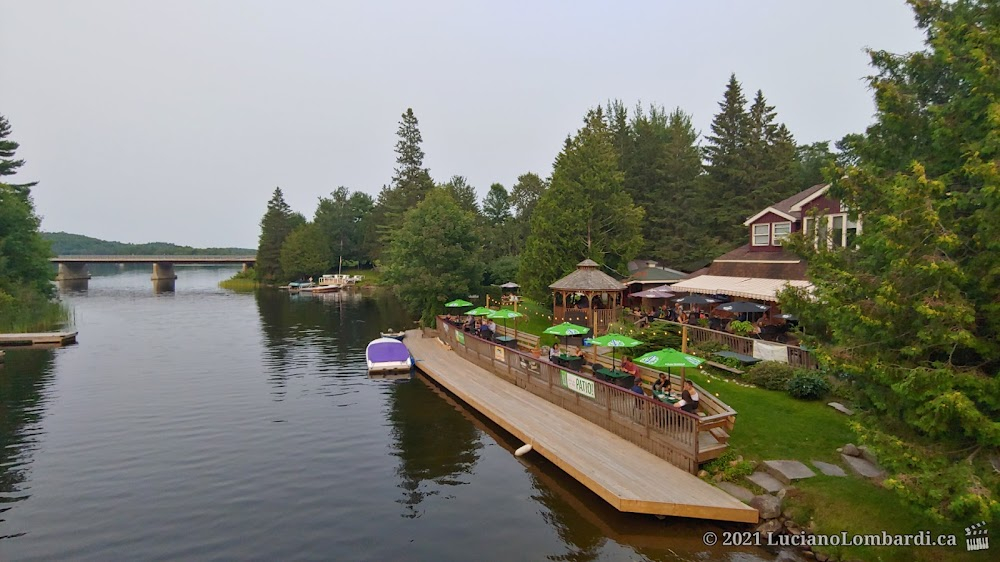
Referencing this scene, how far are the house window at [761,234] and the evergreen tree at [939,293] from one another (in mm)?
20834

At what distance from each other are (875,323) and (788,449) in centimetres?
659

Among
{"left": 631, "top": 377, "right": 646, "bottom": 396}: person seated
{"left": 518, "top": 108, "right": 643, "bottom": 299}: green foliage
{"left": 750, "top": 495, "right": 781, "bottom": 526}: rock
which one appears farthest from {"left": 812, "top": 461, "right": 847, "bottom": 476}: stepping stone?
{"left": 518, "top": 108, "right": 643, "bottom": 299}: green foliage

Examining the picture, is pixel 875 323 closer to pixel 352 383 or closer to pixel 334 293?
pixel 352 383

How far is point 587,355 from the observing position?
82.4ft

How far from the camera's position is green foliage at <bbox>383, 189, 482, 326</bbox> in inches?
1606

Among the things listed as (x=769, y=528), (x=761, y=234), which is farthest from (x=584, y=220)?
(x=769, y=528)

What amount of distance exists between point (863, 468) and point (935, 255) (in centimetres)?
657

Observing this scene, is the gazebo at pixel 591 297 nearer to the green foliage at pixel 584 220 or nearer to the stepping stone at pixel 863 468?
the green foliage at pixel 584 220

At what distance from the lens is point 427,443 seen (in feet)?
63.8

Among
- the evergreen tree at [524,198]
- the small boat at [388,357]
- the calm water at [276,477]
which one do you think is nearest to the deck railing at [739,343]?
the calm water at [276,477]

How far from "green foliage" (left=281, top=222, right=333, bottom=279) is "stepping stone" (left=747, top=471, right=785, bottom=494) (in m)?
98.4

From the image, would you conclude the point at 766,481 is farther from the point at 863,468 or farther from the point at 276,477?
the point at 276,477

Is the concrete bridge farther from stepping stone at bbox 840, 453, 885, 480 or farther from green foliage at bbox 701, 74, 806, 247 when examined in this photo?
stepping stone at bbox 840, 453, 885, 480

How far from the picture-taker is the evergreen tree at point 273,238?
107 m
